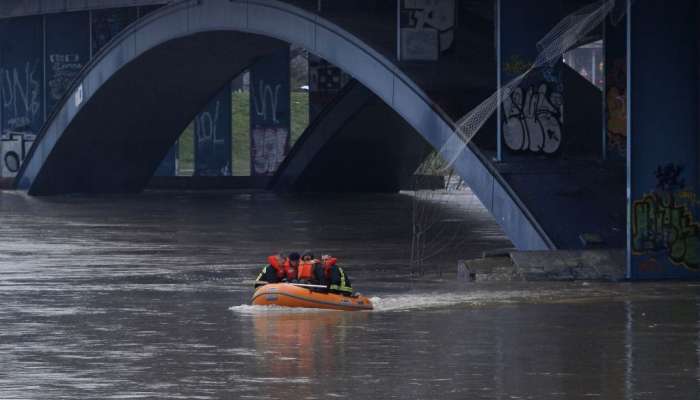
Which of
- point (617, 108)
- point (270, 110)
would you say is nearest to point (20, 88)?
point (270, 110)

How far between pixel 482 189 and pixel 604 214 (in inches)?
123

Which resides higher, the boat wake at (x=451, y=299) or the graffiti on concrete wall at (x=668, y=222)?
the graffiti on concrete wall at (x=668, y=222)

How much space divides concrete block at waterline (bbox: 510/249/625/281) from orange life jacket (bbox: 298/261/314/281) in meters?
6.24

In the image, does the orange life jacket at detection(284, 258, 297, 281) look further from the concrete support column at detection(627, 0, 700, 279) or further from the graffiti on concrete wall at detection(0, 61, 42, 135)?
the graffiti on concrete wall at detection(0, 61, 42, 135)

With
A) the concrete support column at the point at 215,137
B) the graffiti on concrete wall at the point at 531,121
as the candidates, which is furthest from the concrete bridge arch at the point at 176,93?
the concrete support column at the point at 215,137

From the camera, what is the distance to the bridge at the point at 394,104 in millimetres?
31250

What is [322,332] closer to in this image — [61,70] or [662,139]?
[662,139]

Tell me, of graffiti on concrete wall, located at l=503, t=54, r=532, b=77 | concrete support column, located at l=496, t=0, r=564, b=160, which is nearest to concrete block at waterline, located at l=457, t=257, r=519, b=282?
concrete support column, located at l=496, t=0, r=564, b=160

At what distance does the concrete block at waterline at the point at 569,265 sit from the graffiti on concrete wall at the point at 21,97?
52.4m

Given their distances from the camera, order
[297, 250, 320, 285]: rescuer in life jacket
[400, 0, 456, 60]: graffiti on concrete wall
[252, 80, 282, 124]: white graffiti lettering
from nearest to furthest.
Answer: [297, 250, 320, 285]: rescuer in life jacket, [400, 0, 456, 60]: graffiti on concrete wall, [252, 80, 282, 124]: white graffiti lettering

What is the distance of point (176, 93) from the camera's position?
7012 centimetres

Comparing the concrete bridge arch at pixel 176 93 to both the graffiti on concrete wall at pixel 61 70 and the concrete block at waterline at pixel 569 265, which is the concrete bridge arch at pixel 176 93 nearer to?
the concrete block at waterline at pixel 569 265

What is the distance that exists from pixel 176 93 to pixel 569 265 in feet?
132

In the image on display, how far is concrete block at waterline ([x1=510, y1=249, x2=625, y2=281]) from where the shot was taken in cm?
3173
